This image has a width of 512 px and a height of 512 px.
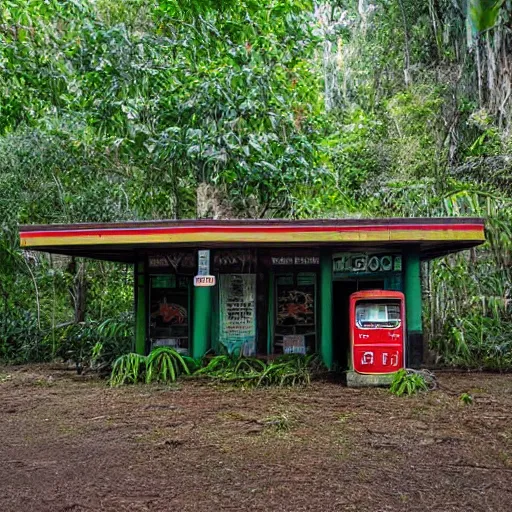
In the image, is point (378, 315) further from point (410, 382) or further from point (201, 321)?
point (201, 321)

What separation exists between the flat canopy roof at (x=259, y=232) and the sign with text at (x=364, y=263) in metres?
0.98

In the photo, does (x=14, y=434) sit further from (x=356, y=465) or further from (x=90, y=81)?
(x=90, y=81)

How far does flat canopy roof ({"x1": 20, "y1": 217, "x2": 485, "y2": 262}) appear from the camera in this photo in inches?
335

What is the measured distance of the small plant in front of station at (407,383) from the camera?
805cm

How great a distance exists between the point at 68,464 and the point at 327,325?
18.5 feet

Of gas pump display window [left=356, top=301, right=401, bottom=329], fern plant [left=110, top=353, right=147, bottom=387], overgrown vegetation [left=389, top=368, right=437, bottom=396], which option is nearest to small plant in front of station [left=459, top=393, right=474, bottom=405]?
overgrown vegetation [left=389, top=368, right=437, bottom=396]

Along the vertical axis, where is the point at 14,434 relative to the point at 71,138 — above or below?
below

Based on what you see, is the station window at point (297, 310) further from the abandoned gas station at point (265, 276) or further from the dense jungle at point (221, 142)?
the dense jungle at point (221, 142)

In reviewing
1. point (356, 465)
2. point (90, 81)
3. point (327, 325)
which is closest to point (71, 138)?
point (90, 81)

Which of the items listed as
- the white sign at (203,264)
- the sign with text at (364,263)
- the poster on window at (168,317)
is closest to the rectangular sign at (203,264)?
the white sign at (203,264)

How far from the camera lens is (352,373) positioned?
8.70 meters

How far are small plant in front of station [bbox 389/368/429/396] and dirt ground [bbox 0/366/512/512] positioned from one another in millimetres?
216

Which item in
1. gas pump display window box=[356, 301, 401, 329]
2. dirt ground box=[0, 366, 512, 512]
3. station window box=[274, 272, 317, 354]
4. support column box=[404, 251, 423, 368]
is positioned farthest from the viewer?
station window box=[274, 272, 317, 354]

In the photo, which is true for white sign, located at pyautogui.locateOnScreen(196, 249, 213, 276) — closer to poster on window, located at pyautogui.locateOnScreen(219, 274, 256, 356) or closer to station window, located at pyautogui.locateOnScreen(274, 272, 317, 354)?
poster on window, located at pyautogui.locateOnScreen(219, 274, 256, 356)
